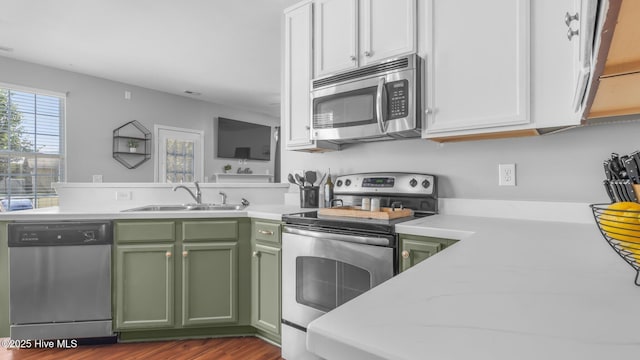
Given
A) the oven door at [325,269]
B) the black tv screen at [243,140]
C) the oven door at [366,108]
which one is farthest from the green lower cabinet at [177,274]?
Answer: the black tv screen at [243,140]

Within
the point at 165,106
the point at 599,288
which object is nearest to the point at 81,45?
the point at 165,106

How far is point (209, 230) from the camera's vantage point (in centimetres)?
223

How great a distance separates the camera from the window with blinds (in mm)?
4184

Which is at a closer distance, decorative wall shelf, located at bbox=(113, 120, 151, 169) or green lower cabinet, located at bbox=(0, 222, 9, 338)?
green lower cabinet, located at bbox=(0, 222, 9, 338)

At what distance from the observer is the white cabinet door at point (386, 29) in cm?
191

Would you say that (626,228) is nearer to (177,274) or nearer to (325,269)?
A: (325,269)

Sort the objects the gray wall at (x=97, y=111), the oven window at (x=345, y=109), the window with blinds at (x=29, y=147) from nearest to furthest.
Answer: the oven window at (x=345, y=109) → the window with blinds at (x=29, y=147) → the gray wall at (x=97, y=111)

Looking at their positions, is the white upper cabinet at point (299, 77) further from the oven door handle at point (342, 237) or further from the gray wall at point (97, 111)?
the gray wall at point (97, 111)

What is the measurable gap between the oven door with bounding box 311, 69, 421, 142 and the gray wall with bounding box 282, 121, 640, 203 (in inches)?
12.0

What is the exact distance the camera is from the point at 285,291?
2.05 metres

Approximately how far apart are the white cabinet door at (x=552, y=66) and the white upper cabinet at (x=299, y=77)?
1.31m

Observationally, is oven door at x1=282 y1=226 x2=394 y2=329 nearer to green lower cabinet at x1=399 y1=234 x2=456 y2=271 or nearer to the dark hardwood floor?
green lower cabinet at x1=399 y1=234 x2=456 y2=271

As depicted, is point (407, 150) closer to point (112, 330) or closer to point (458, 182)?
point (458, 182)

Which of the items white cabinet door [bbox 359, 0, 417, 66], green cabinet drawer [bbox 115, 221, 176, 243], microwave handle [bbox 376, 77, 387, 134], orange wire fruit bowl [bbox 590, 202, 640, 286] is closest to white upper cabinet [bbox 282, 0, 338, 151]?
white cabinet door [bbox 359, 0, 417, 66]
